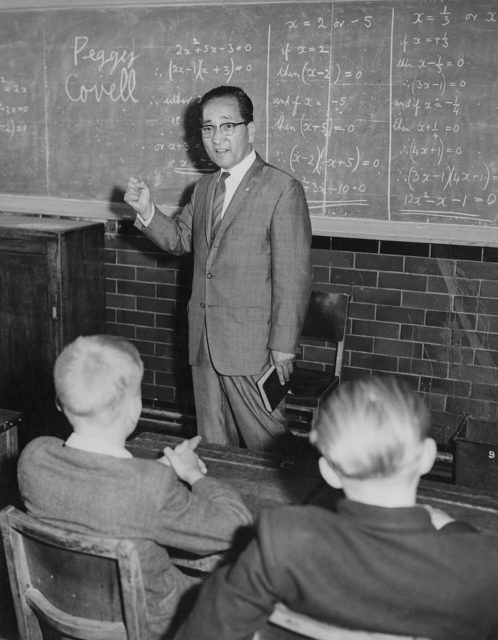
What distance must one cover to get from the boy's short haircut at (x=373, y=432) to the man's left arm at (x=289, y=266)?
5.59 ft

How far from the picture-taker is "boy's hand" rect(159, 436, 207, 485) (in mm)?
1711

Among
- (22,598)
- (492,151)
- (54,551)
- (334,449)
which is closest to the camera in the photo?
(334,449)

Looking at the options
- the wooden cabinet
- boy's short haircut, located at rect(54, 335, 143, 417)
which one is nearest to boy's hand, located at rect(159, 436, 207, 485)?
boy's short haircut, located at rect(54, 335, 143, 417)

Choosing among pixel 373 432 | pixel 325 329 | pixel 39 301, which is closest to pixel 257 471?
pixel 373 432

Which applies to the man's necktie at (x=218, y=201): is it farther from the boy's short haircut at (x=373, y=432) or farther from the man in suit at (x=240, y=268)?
the boy's short haircut at (x=373, y=432)

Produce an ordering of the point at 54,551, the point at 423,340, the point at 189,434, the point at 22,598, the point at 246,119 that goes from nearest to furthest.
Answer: the point at 54,551, the point at 22,598, the point at 246,119, the point at 423,340, the point at 189,434

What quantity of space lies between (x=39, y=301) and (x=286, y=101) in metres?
1.60

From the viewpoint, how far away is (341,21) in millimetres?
3748

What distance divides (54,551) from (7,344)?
9.09 feet

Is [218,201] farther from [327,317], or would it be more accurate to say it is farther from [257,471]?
[257,471]

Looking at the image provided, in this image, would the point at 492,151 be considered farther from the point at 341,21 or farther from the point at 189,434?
the point at 189,434

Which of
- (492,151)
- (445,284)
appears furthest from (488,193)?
(445,284)

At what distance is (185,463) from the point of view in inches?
69.1

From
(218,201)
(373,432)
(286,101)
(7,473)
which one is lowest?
(7,473)
